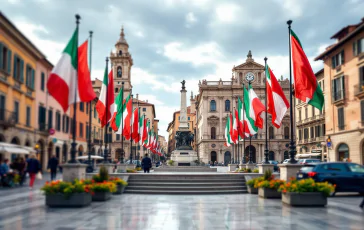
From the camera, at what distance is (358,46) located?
33031mm

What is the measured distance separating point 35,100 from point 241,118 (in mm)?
19927

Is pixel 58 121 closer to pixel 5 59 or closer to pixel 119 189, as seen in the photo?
pixel 5 59

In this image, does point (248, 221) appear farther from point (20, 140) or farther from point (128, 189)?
point (20, 140)

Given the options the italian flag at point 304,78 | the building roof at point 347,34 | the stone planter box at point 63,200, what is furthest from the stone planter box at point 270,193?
the building roof at point 347,34

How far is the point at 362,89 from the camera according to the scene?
32.2 m

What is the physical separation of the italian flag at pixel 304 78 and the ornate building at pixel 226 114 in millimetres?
62890

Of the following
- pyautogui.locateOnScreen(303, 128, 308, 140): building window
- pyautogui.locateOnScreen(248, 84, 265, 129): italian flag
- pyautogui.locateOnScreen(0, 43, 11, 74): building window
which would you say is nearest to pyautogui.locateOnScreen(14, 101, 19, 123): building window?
pyautogui.locateOnScreen(0, 43, 11, 74): building window

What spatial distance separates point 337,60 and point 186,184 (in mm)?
25847

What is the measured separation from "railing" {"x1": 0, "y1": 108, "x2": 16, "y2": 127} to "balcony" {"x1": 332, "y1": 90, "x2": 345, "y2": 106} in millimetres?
30254

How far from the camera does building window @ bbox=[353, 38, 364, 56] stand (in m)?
32.4

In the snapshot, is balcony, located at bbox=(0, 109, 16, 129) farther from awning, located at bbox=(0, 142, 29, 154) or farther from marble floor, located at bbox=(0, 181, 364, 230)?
marble floor, located at bbox=(0, 181, 364, 230)

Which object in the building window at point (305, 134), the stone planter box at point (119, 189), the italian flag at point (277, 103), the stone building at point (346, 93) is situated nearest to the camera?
the stone planter box at point (119, 189)

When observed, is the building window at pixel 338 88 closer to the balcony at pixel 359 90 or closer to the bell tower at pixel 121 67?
the balcony at pixel 359 90

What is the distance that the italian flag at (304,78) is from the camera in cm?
1576
